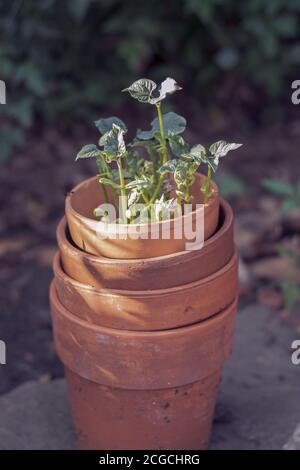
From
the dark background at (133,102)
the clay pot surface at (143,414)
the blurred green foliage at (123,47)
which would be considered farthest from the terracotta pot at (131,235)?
the blurred green foliage at (123,47)

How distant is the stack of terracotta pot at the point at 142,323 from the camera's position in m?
1.94

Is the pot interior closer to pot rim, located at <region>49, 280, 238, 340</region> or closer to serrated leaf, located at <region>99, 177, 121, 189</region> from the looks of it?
serrated leaf, located at <region>99, 177, 121, 189</region>

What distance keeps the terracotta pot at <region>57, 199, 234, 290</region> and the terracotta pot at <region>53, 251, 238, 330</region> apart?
17 millimetres

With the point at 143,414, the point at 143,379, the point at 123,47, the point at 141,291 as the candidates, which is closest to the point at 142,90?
the point at 141,291

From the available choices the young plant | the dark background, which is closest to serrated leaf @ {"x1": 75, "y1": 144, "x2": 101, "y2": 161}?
the young plant

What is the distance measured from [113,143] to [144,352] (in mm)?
538

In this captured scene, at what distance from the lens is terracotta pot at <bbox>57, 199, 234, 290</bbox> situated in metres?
1.92

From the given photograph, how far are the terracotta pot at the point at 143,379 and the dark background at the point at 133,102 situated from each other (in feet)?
3.54

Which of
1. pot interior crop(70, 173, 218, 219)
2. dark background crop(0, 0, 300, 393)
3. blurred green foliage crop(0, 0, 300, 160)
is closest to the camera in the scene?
pot interior crop(70, 173, 218, 219)

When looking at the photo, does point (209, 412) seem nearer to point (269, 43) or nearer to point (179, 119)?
point (179, 119)

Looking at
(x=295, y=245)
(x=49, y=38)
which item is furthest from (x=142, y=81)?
(x=49, y=38)

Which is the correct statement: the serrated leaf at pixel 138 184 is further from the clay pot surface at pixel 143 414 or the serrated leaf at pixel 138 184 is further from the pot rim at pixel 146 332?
the clay pot surface at pixel 143 414
